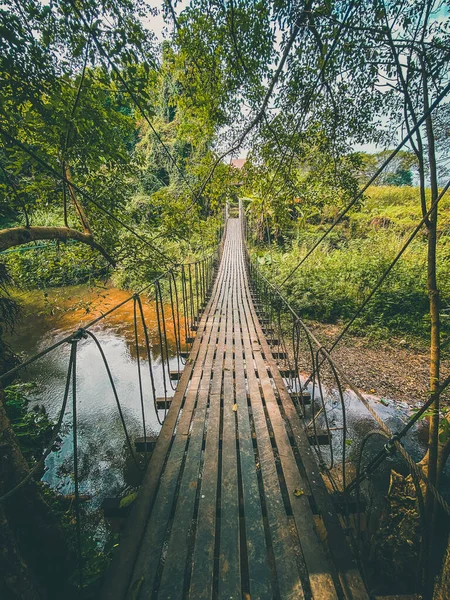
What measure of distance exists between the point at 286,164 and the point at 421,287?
488 centimetres

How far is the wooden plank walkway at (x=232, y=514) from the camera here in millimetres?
1009

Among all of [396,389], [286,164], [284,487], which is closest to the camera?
[284,487]

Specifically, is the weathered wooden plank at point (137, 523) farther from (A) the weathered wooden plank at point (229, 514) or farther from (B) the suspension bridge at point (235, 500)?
(A) the weathered wooden plank at point (229, 514)

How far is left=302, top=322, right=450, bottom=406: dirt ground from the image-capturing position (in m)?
3.80

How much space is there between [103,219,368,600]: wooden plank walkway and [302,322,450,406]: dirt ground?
255 cm

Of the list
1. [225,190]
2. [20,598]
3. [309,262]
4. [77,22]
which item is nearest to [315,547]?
[20,598]

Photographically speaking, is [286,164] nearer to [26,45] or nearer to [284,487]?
[26,45]

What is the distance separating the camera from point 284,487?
143cm

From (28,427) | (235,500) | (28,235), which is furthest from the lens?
(28,427)

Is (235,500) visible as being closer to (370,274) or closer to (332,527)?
(332,527)

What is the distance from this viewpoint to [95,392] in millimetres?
4492

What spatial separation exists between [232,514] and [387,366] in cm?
412

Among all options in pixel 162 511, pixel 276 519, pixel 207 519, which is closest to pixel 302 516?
pixel 276 519

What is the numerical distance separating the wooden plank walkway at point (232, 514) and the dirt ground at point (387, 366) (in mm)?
2546
